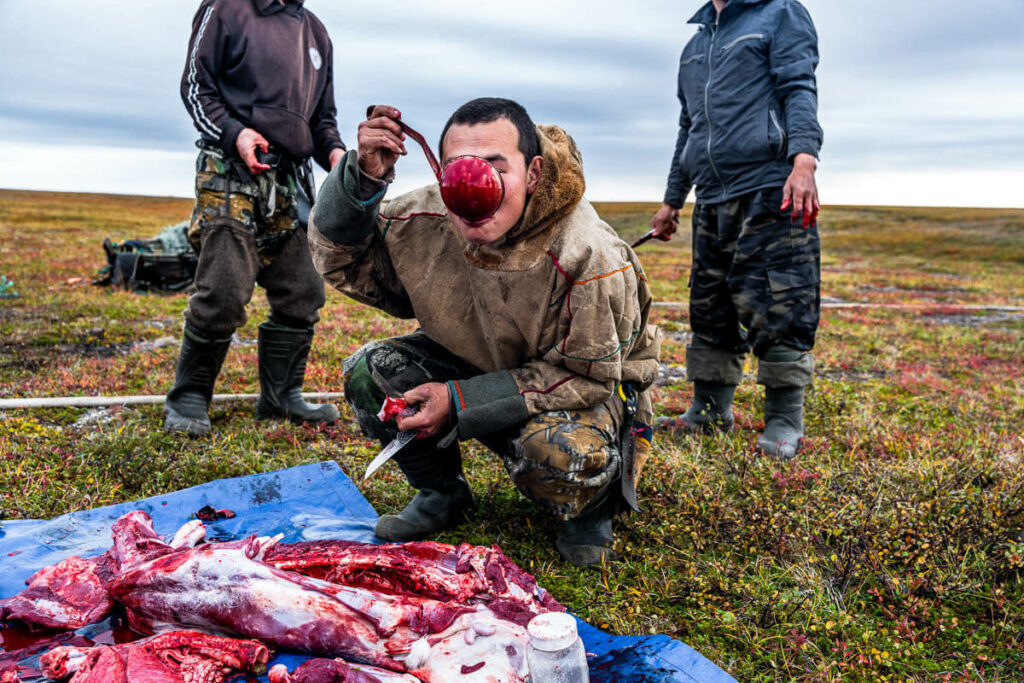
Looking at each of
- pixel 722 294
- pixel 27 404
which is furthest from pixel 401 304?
pixel 27 404

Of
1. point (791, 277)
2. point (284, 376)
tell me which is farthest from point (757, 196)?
point (284, 376)

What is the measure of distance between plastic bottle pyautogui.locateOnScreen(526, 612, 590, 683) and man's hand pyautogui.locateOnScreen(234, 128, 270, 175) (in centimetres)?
345

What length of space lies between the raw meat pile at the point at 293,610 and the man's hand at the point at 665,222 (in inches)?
133

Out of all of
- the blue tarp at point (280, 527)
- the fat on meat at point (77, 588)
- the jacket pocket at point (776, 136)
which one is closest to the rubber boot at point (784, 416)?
the jacket pocket at point (776, 136)

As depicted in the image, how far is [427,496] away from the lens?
347 centimetres

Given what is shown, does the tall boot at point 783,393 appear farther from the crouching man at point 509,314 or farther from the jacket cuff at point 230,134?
the jacket cuff at point 230,134

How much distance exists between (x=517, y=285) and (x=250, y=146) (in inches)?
91.7

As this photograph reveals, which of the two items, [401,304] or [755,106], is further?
[755,106]

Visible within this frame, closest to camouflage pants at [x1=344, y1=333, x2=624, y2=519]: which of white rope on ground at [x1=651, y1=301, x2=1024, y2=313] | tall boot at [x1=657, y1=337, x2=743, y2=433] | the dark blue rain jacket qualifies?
tall boot at [x1=657, y1=337, x2=743, y2=433]

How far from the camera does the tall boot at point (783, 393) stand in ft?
15.7

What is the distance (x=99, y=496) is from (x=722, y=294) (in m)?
4.27

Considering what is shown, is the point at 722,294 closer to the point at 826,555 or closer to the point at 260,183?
the point at 826,555

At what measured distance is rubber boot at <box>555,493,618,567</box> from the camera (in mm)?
3203

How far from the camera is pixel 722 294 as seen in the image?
5164 millimetres
